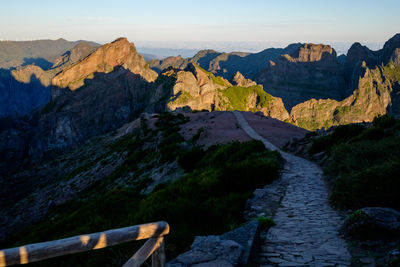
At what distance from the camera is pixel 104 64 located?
6526 inches

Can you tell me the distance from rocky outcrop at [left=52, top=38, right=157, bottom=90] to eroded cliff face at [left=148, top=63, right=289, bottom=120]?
5293 centimetres

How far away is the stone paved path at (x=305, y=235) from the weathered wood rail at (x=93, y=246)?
7.06 ft

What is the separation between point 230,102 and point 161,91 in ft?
103

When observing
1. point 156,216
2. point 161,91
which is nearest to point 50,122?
point 161,91

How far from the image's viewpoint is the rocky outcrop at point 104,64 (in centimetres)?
15475

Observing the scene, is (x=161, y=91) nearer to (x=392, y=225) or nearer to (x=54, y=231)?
(x=54, y=231)

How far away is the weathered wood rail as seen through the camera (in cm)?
267

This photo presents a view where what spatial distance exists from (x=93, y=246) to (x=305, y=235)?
4.86 m

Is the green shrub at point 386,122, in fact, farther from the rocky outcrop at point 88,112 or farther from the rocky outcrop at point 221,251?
the rocky outcrop at point 88,112

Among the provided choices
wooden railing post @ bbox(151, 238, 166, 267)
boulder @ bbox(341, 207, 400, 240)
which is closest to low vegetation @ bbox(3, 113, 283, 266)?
wooden railing post @ bbox(151, 238, 166, 267)

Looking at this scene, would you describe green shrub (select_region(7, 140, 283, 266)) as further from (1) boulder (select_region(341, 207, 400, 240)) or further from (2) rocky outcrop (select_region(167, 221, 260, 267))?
(1) boulder (select_region(341, 207, 400, 240))

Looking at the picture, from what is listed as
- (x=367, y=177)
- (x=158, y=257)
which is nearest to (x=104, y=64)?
(x=367, y=177)

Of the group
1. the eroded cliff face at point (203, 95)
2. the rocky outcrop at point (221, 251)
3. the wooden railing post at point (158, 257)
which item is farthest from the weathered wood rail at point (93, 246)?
the eroded cliff face at point (203, 95)

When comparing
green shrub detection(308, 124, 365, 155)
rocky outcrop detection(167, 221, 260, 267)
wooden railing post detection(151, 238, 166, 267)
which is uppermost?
wooden railing post detection(151, 238, 166, 267)
